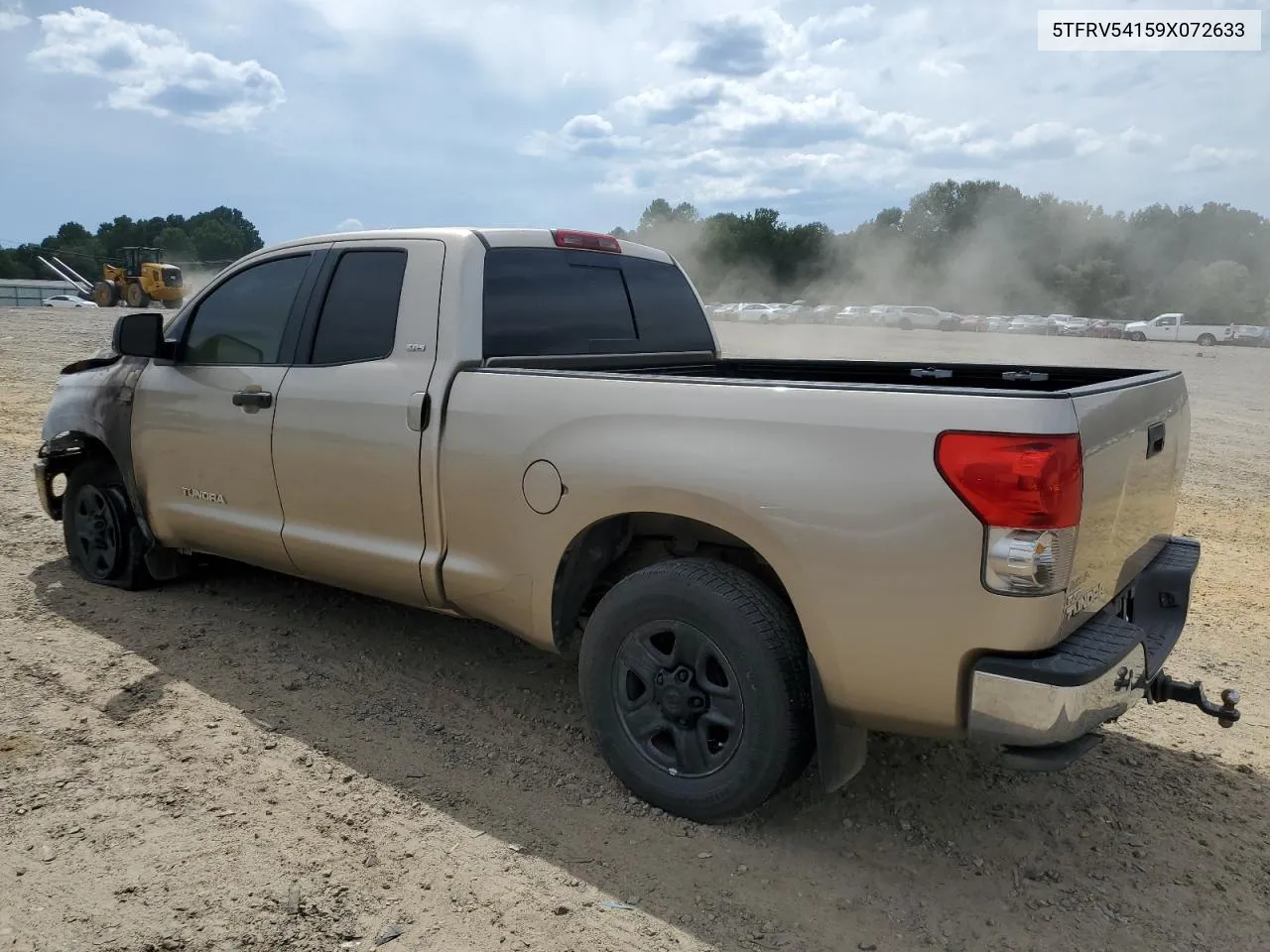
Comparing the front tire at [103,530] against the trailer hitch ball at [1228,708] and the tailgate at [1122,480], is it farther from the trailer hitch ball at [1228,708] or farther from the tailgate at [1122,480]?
the trailer hitch ball at [1228,708]

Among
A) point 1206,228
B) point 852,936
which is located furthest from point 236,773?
point 1206,228

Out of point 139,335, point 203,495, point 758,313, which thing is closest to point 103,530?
point 203,495

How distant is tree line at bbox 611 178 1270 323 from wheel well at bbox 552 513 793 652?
158ft

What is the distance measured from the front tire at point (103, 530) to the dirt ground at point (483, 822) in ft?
1.23

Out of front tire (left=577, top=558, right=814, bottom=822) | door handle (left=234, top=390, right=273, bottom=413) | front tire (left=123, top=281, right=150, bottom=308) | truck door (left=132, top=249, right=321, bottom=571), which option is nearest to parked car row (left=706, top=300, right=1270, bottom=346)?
front tire (left=123, top=281, right=150, bottom=308)

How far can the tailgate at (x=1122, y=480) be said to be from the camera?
2.64 metres

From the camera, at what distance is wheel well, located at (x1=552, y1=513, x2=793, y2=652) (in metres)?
3.22

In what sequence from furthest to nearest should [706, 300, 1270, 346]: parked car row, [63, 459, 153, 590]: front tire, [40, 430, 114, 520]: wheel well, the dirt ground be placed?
[706, 300, 1270, 346]: parked car row
[40, 430, 114, 520]: wheel well
[63, 459, 153, 590]: front tire
the dirt ground

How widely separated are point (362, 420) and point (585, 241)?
1297 mm

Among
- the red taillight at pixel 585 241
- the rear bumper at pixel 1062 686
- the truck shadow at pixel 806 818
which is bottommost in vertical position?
the truck shadow at pixel 806 818

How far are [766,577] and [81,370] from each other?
4312 mm

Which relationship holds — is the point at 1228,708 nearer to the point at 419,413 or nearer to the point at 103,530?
the point at 419,413

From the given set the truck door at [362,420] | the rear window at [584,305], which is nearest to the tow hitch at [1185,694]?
the rear window at [584,305]

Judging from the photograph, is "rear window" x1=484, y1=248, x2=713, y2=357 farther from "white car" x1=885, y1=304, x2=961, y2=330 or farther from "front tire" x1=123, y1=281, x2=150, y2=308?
"white car" x1=885, y1=304, x2=961, y2=330
